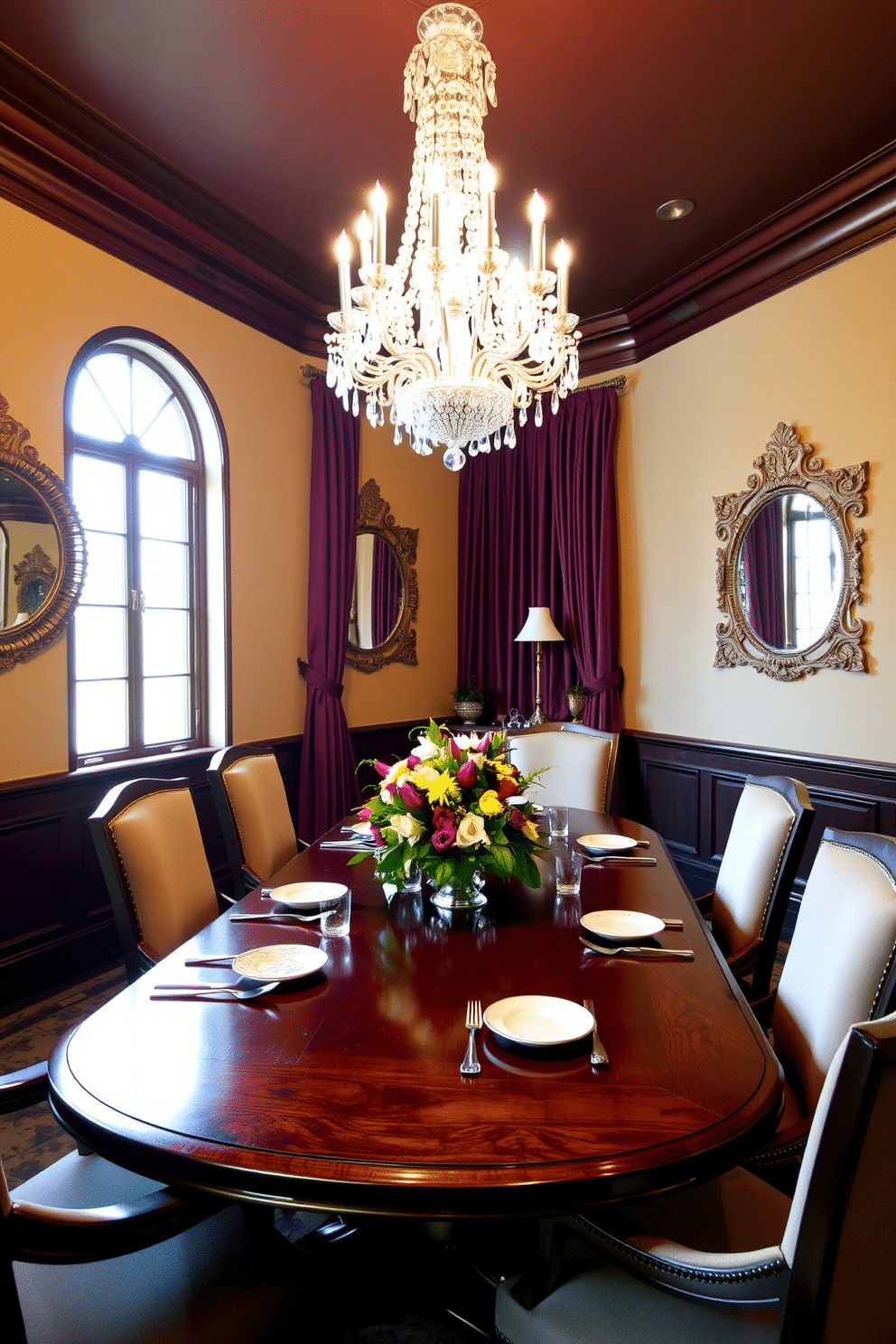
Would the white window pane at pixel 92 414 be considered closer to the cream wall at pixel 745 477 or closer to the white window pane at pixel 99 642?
the white window pane at pixel 99 642

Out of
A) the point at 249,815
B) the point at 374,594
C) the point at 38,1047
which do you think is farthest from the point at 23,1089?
the point at 374,594

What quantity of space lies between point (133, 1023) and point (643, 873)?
1.23 m

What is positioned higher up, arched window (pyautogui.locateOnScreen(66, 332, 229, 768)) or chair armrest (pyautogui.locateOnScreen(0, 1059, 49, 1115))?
arched window (pyautogui.locateOnScreen(66, 332, 229, 768))

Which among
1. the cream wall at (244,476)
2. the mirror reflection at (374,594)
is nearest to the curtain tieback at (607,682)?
the cream wall at (244,476)

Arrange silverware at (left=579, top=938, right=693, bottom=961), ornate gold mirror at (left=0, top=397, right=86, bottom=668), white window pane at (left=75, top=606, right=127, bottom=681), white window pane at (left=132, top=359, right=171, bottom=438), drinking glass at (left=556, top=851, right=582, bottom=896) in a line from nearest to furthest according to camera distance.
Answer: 1. silverware at (left=579, top=938, right=693, bottom=961)
2. drinking glass at (left=556, top=851, right=582, bottom=896)
3. ornate gold mirror at (left=0, top=397, right=86, bottom=668)
4. white window pane at (left=75, top=606, right=127, bottom=681)
5. white window pane at (left=132, top=359, right=171, bottom=438)

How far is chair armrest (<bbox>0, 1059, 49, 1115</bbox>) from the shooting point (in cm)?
119

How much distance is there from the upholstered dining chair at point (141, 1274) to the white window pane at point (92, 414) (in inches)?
109

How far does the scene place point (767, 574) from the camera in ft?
11.5

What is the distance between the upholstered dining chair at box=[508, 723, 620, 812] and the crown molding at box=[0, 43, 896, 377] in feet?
7.05

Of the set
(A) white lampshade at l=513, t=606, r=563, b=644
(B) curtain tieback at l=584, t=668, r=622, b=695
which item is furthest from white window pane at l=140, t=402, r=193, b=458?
(B) curtain tieback at l=584, t=668, r=622, b=695

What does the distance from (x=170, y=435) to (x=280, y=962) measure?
110 inches

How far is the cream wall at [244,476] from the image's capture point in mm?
2715

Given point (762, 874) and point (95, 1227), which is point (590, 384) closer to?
point (762, 874)

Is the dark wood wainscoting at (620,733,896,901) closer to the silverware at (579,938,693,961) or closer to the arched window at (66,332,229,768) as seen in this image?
the silverware at (579,938,693,961)
